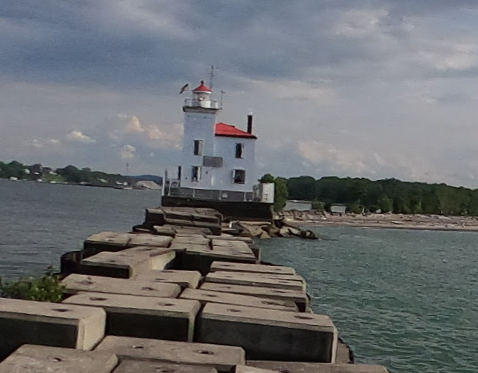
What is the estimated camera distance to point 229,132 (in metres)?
50.5

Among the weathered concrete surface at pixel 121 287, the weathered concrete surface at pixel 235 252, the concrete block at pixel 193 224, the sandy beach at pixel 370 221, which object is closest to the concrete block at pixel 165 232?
the weathered concrete surface at pixel 235 252

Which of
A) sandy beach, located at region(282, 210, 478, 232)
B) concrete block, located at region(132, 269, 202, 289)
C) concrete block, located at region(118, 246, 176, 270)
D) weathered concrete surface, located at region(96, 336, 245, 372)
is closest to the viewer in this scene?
weathered concrete surface, located at region(96, 336, 245, 372)

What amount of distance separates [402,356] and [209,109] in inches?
1492

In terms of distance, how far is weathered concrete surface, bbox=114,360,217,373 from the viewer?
4.03 m

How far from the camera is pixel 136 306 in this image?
528cm

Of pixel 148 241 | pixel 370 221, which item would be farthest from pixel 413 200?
pixel 148 241

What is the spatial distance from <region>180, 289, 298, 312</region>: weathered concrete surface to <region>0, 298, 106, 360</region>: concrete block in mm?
1203

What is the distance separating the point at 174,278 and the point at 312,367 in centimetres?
281

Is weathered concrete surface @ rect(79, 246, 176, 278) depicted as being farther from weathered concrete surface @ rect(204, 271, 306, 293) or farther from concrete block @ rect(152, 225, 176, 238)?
concrete block @ rect(152, 225, 176, 238)

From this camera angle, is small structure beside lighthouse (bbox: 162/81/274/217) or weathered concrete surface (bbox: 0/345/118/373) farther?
small structure beside lighthouse (bbox: 162/81/274/217)

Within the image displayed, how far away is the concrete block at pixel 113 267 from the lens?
797cm

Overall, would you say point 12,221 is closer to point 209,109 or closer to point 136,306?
point 209,109

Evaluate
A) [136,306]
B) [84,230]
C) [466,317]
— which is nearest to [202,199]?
[84,230]

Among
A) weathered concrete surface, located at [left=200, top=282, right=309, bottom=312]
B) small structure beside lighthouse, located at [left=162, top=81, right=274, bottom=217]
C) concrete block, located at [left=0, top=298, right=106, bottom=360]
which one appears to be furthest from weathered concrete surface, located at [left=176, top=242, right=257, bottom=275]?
small structure beside lighthouse, located at [left=162, top=81, right=274, bottom=217]
